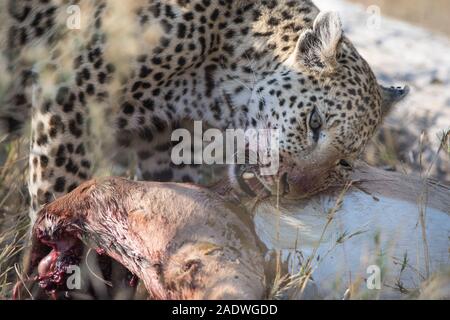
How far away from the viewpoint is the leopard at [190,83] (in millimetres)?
4941

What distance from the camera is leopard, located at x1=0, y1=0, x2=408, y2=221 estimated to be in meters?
4.94

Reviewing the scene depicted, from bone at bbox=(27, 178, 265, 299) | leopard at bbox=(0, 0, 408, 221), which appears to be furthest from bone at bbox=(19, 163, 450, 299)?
leopard at bbox=(0, 0, 408, 221)

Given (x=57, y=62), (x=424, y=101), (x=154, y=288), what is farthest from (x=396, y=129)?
(x=154, y=288)

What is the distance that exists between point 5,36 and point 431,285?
129 inches

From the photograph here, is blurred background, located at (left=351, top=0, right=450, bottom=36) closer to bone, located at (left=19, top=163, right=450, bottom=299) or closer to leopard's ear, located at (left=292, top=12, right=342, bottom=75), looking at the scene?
leopard's ear, located at (left=292, top=12, right=342, bottom=75)

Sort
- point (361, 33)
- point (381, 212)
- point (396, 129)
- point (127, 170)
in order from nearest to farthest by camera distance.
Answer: point (381, 212)
point (127, 170)
point (396, 129)
point (361, 33)

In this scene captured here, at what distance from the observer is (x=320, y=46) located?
16.4ft

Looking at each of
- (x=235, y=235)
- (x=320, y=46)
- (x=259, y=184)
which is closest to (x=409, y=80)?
(x=320, y=46)

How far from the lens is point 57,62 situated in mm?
5137

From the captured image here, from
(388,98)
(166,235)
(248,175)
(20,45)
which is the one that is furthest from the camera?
(20,45)

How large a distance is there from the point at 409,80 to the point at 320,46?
250 centimetres

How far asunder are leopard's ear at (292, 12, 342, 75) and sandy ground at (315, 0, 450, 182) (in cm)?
137

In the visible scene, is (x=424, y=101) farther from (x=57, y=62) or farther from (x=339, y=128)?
(x=57, y=62)
